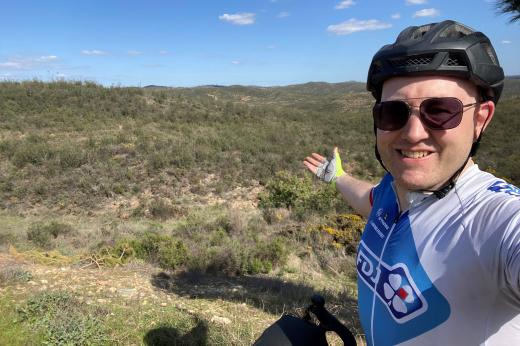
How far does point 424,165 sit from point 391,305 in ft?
1.38

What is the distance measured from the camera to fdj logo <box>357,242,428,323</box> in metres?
1.00

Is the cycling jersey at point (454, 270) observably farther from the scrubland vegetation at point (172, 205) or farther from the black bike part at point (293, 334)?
the scrubland vegetation at point (172, 205)

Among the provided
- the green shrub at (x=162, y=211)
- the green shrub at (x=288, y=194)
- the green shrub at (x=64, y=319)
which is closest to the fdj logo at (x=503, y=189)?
the green shrub at (x=64, y=319)

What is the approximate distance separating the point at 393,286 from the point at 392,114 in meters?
0.50

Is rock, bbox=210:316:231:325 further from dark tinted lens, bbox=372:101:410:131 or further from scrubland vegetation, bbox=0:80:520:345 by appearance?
dark tinted lens, bbox=372:101:410:131

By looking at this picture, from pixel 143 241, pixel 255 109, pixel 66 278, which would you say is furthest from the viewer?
pixel 255 109

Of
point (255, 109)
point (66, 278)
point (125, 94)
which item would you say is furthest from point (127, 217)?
point (255, 109)

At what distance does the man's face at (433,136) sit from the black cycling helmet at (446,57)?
0.09 feet

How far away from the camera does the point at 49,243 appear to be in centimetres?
689

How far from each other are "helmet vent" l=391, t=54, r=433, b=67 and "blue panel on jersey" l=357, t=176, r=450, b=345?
1.48 feet

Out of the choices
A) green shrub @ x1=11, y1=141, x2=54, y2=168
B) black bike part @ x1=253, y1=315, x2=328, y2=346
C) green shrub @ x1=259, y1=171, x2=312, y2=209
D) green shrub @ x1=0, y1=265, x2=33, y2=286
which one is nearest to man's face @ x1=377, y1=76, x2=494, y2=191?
black bike part @ x1=253, y1=315, x2=328, y2=346

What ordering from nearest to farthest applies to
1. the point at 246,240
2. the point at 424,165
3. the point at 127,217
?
the point at 424,165, the point at 246,240, the point at 127,217

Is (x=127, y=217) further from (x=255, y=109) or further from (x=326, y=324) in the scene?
(x=255, y=109)

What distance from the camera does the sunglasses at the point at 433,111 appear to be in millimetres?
985
